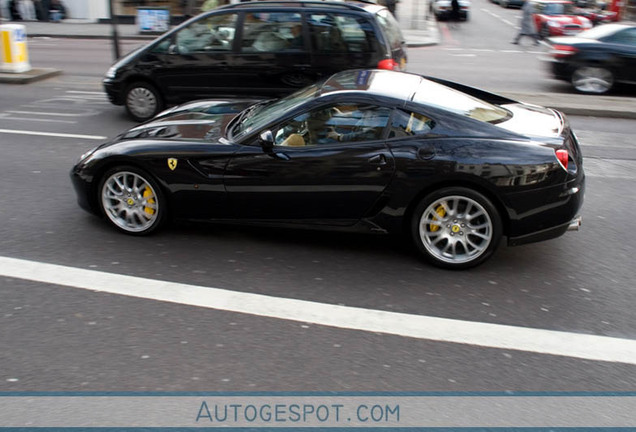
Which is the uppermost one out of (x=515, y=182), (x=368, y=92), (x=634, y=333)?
(x=368, y=92)

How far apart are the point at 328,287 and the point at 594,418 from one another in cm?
204

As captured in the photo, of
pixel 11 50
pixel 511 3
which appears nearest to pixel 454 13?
pixel 511 3

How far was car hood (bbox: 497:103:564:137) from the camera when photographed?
16.8 ft

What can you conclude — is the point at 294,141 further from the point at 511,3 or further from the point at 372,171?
the point at 511,3

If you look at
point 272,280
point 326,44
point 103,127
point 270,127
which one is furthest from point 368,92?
point 103,127

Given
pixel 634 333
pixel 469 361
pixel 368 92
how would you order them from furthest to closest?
pixel 368 92
pixel 634 333
pixel 469 361

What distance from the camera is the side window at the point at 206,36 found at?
9461mm

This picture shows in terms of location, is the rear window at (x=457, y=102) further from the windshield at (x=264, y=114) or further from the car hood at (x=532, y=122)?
the windshield at (x=264, y=114)

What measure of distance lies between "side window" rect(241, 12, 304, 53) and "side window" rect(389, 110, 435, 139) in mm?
4692

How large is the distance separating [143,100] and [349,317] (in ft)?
21.9

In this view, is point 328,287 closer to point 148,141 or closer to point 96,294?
point 96,294

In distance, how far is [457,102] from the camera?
5348mm

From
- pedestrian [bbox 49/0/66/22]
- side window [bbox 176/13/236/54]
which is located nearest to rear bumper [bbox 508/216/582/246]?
side window [bbox 176/13/236/54]

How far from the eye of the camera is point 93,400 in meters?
3.40
